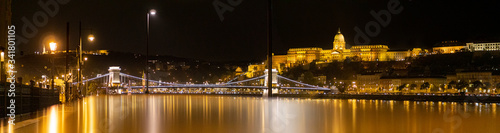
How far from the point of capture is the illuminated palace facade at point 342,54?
147250mm

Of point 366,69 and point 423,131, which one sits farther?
point 366,69

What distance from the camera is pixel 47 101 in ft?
65.0

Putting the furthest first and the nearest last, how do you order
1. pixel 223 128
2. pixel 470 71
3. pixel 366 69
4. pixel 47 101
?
pixel 366 69 < pixel 470 71 < pixel 47 101 < pixel 223 128

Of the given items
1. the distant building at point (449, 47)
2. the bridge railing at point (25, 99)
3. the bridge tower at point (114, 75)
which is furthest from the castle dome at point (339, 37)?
the bridge railing at point (25, 99)

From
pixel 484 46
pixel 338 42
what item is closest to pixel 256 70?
pixel 338 42

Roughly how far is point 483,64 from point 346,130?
115289mm

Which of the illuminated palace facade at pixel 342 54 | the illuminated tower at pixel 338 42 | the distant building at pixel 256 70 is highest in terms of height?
the illuminated tower at pixel 338 42

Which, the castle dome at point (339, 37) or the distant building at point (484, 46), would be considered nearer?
the distant building at point (484, 46)

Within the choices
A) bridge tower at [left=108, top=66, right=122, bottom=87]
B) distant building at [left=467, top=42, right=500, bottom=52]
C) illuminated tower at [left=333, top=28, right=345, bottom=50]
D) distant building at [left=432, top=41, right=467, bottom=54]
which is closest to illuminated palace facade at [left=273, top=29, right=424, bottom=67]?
illuminated tower at [left=333, top=28, right=345, bottom=50]

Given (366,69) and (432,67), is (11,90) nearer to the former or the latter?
(432,67)

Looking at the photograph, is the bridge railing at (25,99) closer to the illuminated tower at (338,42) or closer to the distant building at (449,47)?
the distant building at (449,47)

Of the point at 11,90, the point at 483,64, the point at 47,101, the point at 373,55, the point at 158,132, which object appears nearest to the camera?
the point at 158,132

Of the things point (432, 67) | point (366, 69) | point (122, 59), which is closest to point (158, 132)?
point (122, 59)

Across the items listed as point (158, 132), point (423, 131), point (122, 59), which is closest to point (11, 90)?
point (158, 132)
